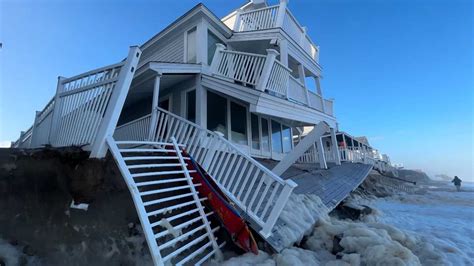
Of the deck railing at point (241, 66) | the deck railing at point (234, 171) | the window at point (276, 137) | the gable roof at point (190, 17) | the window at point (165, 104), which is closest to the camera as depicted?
the deck railing at point (234, 171)

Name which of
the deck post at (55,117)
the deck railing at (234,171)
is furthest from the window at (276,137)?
the deck post at (55,117)

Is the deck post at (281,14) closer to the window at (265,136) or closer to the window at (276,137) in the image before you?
the window at (265,136)

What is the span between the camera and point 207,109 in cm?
735

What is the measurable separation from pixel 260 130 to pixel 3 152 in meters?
7.87

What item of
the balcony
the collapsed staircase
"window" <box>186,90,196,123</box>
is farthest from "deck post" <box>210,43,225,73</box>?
the collapsed staircase

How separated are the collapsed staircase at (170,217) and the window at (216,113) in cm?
341

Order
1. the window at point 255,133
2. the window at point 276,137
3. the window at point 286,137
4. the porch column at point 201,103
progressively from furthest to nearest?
the window at point 286,137, the window at point 276,137, the window at point 255,133, the porch column at point 201,103

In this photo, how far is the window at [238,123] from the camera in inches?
322

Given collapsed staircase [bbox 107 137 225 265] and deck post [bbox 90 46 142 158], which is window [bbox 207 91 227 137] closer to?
collapsed staircase [bbox 107 137 225 265]

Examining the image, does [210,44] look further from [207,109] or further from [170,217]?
[170,217]

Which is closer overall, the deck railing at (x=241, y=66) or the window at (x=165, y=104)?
the deck railing at (x=241, y=66)

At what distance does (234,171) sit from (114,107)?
2.12 meters

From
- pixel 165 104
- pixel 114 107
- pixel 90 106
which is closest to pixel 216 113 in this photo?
pixel 165 104

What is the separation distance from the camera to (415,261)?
256cm
